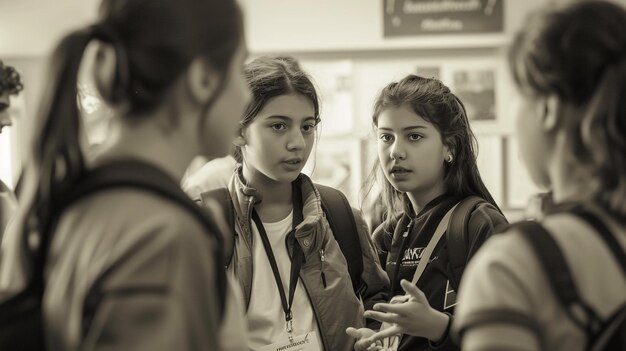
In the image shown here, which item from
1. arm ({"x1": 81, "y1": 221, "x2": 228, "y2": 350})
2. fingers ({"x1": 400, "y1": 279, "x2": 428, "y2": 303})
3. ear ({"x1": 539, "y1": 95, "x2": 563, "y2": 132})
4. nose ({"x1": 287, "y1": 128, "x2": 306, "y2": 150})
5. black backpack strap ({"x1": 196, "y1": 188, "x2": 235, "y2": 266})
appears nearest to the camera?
arm ({"x1": 81, "y1": 221, "x2": 228, "y2": 350})

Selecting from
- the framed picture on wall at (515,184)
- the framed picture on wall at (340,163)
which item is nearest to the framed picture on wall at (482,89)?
the framed picture on wall at (515,184)

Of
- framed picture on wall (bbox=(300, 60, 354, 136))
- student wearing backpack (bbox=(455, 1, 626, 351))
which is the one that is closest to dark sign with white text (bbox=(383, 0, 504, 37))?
framed picture on wall (bbox=(300, 60, 354, 136))

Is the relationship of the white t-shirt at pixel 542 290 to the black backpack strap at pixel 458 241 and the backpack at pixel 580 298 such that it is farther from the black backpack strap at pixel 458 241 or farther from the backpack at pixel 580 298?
the black backpack strap at pixel 458 241

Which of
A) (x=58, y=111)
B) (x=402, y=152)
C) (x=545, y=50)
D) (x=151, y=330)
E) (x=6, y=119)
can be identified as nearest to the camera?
(x=151, y=330)

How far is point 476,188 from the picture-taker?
2168 mm

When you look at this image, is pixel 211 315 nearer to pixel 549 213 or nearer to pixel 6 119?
pixel 549 213

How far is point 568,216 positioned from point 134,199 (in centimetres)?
60

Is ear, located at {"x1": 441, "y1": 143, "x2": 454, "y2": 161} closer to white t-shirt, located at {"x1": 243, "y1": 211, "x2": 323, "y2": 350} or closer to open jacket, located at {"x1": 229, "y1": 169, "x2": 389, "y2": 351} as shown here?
open jacket, located at {"x1": 229, "y1": 169, "x2": 389, "y2": 351}

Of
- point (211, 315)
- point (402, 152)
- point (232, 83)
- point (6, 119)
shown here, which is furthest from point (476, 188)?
point (6, 119)

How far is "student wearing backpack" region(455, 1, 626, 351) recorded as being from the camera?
34.3 inches

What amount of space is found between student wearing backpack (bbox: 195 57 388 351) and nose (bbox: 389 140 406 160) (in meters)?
0.24

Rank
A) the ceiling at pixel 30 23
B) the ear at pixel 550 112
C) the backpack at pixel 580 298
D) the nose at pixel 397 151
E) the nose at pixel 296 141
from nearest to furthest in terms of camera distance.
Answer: the backpack at pixel 580 298 < the ear at pixel 550 112 < the nose at pixel 296 141 < the nose at pixel 397 151 < the ceiling at pixel 30 23

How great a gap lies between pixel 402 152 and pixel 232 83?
1236 mm

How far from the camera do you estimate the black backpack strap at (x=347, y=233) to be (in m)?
2.02
